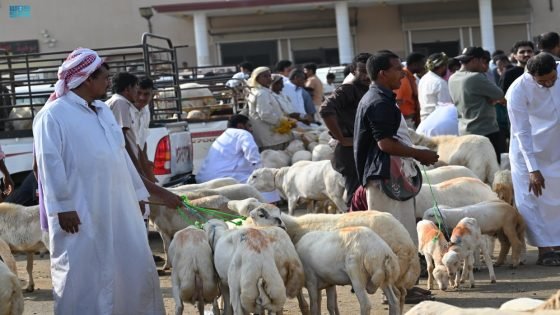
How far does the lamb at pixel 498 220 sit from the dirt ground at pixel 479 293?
0.19 m

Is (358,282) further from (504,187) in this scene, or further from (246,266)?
(504,187)

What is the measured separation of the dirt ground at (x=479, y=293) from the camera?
27.6ft

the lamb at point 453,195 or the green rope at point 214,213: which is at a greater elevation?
the green rope at point 214,213

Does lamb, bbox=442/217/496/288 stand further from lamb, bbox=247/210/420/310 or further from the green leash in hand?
the green leash in hand

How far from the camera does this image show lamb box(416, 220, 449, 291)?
8.80m

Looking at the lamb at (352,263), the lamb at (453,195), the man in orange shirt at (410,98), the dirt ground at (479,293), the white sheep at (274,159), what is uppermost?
the man in orange shirt at (410,98)

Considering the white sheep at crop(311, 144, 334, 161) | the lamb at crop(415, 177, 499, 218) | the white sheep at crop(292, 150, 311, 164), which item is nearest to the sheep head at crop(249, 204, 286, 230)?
the lamb at crop(415, 177, 499, 218)

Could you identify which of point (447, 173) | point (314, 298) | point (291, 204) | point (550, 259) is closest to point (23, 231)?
point (314, 298)

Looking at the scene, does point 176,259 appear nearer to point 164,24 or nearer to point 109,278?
point 109,278

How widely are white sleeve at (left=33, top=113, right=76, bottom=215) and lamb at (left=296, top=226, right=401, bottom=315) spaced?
5.42 feet

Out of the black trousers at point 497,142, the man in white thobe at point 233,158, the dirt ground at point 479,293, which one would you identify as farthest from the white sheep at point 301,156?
the dirt ground at point 479,293

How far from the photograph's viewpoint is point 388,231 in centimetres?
773

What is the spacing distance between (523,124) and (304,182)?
3.77 meters

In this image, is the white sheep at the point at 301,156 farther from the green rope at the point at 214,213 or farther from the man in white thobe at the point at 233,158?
the green rope at the point at 214,213
